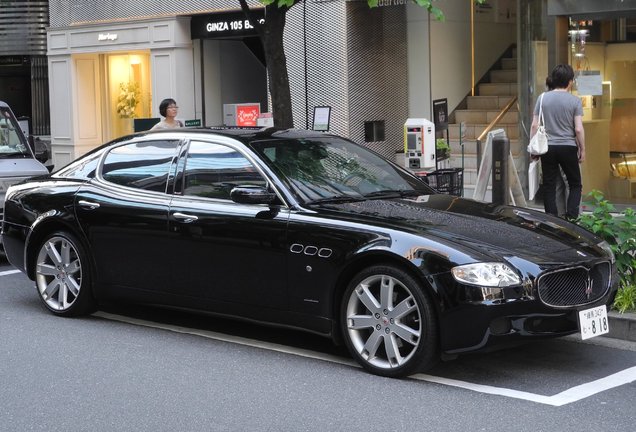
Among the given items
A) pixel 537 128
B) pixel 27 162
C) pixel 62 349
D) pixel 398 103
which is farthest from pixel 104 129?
pixel 62 349

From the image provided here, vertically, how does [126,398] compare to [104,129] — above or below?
below

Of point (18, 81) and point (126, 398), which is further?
point (18, 81)

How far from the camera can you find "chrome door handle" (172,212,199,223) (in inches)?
311

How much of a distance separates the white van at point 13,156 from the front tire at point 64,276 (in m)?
3.67

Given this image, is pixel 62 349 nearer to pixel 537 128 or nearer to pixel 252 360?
pixel 252 360

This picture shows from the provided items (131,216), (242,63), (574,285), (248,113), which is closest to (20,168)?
(131,216)

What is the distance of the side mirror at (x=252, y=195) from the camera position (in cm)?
744

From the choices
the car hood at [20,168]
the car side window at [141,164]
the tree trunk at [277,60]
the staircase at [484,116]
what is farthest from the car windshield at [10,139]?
the staircase at [484,116]

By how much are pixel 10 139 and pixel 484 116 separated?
25.8 ft

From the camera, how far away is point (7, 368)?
24.2 ft

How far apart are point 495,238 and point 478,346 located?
2.42 ft

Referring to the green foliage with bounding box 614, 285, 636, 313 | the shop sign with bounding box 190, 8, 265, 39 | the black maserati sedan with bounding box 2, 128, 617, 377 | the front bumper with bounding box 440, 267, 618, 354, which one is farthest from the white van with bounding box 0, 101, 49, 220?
the front bumper with bounding box 440, 267, 618, 354

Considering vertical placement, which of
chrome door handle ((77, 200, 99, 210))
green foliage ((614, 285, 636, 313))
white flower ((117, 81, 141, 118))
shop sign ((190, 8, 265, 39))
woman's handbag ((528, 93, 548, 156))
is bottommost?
green foliage ((614, 285, 636, 313))

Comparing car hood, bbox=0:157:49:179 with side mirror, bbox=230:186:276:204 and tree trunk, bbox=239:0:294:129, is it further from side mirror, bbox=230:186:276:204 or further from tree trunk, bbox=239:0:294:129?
side mirror, bbox=230:186:276:204
